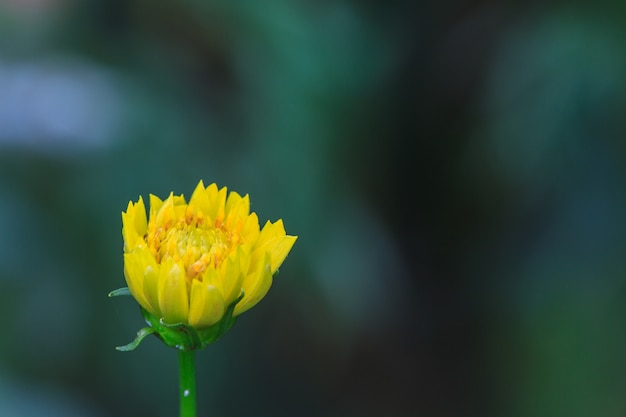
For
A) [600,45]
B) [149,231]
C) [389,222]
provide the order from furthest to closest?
[389,222] → [600,45] → [149,231]

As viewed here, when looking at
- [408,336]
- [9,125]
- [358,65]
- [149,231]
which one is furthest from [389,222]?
[149,231]

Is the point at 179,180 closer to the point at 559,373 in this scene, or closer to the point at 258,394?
the point at 258,394

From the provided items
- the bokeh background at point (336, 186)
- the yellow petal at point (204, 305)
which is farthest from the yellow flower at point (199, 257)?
the bokeh background at point (336, 186)

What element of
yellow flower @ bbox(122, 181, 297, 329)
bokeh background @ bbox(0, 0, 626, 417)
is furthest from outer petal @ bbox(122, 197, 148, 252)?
bokeh background @ bbox(0, 0, 626, 417)

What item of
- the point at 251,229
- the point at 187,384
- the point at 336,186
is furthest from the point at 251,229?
the point at 336,186

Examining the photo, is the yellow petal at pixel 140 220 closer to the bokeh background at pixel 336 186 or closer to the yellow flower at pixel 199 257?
the yellow flower at pixel 199 257

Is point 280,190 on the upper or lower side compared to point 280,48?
lower

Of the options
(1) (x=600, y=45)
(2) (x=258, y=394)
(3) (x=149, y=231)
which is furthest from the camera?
(2) (x=258, y=394)
